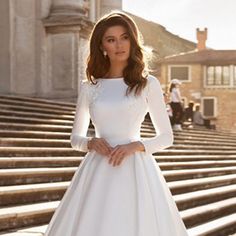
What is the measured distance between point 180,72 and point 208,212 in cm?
3849

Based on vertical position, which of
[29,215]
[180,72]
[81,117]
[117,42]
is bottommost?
→ [29,215]

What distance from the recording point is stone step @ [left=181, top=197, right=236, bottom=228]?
6229 millimetres

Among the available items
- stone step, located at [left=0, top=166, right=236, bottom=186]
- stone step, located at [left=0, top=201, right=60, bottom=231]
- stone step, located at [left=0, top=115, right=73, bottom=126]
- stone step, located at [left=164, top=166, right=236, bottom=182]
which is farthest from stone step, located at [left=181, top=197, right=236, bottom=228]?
stone step, located at [left=0, top=115, right=73, bottom=126]

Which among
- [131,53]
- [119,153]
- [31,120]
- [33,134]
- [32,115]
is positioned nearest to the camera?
[119,153]

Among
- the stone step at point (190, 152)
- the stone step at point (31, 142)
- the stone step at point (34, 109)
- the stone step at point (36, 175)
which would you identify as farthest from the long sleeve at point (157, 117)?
the stone step at point (34, 109)

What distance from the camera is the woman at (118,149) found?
2.96 metres

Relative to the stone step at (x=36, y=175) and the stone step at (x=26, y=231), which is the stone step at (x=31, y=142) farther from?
the stone step at (x=26, y=231)

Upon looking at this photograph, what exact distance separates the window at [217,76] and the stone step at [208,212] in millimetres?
38384

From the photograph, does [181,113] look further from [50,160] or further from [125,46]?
[125,46]

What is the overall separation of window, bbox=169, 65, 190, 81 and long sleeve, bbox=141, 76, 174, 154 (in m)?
41.5

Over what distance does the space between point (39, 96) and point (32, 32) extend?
52.3 inches

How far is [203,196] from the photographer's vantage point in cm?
727

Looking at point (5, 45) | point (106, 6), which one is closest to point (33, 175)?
point (5, 45)

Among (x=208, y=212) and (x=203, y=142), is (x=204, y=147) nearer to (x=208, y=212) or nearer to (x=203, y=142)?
(x=203, y=142)
